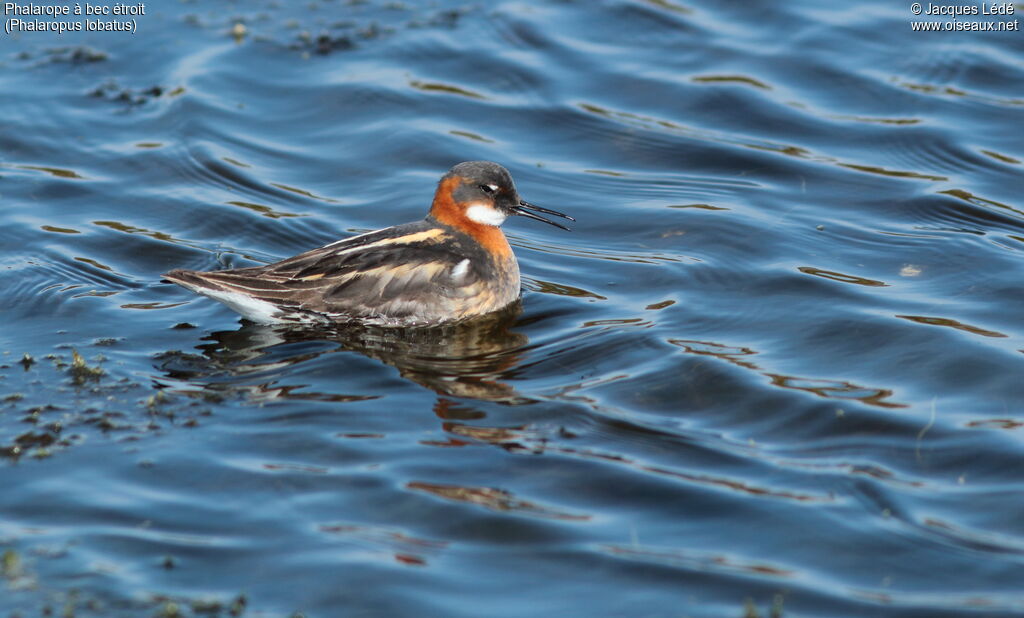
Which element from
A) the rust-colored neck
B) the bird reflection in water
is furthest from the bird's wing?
the rust-colored neck

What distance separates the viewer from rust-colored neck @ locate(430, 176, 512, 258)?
32.3 feet

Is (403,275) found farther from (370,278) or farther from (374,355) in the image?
(374,355)

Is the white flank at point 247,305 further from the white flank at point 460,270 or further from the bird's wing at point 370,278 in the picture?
the white flank at point 460,270

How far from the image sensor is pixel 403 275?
9.36 metres

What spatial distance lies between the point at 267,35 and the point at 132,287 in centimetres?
543

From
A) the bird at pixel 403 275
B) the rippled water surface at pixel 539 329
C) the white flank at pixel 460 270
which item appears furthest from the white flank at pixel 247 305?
the white flank at pixel 460 270

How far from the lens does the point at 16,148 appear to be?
481 inches

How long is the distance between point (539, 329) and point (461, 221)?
113cm

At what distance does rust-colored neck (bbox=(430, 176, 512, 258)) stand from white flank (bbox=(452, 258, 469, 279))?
1.08ft

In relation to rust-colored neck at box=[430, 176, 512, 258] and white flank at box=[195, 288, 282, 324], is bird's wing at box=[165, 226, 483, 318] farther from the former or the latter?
rust-colored neck at box=[430, 176, 512, 258]

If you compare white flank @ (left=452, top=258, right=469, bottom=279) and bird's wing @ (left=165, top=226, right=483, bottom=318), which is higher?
white flank @ (left=452, top=258, right=469, bottom=279)

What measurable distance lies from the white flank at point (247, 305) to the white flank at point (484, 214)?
1.69 meters

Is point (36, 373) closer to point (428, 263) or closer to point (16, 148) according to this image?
point (428, 263)

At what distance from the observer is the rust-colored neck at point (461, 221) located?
9.85m
